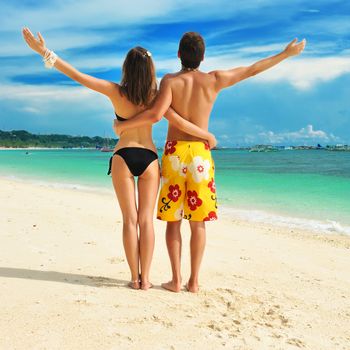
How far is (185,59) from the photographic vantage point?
3941 millimetres

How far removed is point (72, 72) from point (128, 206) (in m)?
1.23

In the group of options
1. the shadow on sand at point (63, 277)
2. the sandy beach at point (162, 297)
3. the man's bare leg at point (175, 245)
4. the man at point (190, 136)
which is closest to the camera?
the sandy beach at point (162, 297)

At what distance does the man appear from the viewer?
155 inches

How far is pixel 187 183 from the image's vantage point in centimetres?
400

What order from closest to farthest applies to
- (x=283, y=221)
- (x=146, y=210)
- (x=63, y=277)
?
(x=146, y=210) < (x=63, y=277) < (x=283, y=221)

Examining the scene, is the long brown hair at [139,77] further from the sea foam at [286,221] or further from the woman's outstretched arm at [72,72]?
the sea foam at [286,221]

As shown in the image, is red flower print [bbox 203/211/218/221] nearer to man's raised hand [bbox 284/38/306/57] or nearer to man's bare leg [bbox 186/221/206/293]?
man's bare leg [bbox 186/221/206/293]

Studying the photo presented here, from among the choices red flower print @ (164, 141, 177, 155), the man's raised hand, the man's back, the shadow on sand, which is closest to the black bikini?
red flower print @ (164, 141, 177, 155)

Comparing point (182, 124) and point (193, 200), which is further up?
point (182, 124)

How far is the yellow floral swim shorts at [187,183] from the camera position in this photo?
13.0ft

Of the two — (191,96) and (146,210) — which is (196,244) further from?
(191,96)

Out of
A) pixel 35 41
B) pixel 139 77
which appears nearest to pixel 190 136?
pixel 139 77

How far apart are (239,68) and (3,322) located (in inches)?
110

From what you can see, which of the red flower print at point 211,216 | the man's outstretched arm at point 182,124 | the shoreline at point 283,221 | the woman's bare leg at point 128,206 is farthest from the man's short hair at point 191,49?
the shoreline at point 283,221
